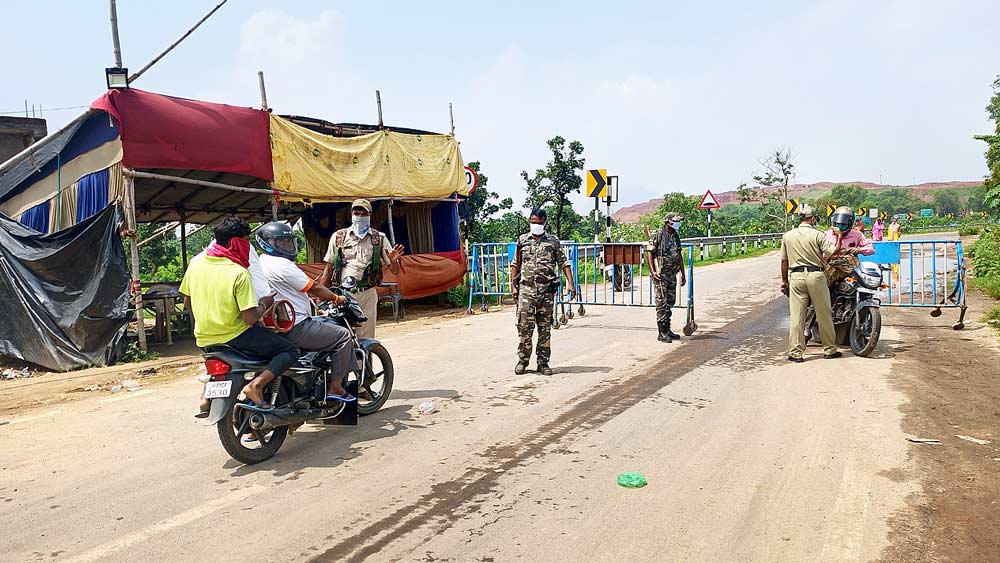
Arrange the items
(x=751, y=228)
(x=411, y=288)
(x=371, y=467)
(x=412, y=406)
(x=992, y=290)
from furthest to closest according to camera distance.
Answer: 1. (x=751, y=228)
2. (x=411, y=288)
3. (x=992, y=290)
4. (x=412, y=406)
5. (x=371, y=467)

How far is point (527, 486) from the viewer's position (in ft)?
15.3

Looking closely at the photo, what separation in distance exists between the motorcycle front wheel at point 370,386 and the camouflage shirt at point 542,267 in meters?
2.12

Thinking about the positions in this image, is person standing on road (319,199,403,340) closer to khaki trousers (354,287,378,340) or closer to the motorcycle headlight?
khaki trousers (354,287,378,340)

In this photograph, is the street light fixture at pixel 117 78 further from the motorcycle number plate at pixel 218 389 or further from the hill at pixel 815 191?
the hill at pixel 815 191

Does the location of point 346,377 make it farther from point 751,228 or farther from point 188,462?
point 751,228

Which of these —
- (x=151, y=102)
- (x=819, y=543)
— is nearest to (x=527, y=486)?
(x=819, y=543)

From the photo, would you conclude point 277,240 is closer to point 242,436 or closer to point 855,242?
point 242,436

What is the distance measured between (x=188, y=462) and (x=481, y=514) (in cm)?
253

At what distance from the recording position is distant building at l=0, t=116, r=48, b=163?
18.7 meters

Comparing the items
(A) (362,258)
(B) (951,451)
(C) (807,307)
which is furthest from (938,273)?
(A) (362,258)

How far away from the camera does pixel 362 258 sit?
6.99 m

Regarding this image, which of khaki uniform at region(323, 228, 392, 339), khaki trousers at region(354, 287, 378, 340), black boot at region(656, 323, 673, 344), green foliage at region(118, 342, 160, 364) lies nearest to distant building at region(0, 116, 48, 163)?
green foliage at region(118, 342, 160, 364)

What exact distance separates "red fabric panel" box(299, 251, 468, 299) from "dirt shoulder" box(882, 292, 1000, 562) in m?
9.12

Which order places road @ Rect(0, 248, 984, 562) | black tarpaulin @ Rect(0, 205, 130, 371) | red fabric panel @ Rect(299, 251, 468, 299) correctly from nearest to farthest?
1. road @ Rect(0, 248, 984, 562)
2. black tarpaulin @ Rect(0, 205, 130, 371)
3. red fabric panel @ Rect(299, 251, 468, 299)
